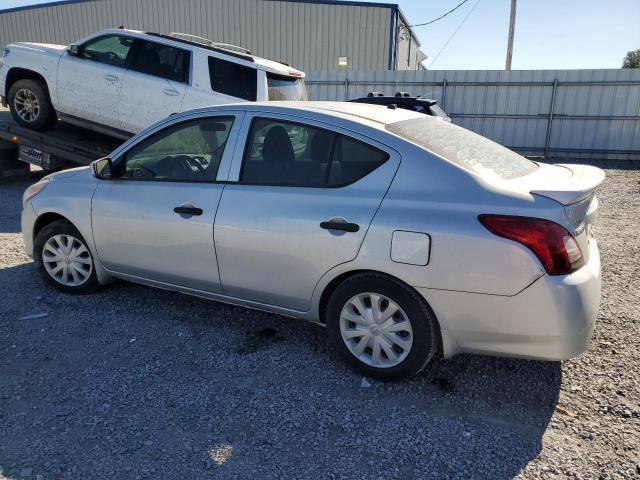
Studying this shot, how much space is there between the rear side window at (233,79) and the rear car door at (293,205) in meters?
3.99

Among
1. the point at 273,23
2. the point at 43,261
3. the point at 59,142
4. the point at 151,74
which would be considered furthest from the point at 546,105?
the point at 43,261

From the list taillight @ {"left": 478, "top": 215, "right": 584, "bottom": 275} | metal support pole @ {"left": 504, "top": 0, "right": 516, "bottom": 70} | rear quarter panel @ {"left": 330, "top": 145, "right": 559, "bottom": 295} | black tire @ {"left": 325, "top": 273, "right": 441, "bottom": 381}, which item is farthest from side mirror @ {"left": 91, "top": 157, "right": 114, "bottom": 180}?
metal support pole @ {"left": 504, "top": 0, "right": 516, "bottom": 70}

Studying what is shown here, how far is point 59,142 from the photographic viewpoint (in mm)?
7738

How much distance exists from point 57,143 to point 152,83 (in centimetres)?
175

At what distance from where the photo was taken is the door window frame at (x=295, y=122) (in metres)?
3.05

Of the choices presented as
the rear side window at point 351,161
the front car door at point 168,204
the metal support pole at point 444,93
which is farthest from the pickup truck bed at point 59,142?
the metal support pole at point 444,93

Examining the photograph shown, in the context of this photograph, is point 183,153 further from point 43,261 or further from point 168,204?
point 43,261

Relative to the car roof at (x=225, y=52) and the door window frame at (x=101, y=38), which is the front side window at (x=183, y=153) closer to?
the car roof at (x=225, y=52)

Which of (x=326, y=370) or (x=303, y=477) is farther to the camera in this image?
(x=326, y=370)

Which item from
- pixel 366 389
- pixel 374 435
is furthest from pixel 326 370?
pixel 374 435

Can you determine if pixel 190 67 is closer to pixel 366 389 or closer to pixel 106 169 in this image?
pixel 106 169

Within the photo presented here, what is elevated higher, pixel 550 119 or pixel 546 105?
pixel 546 105

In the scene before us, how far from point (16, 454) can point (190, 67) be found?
5.95 metres

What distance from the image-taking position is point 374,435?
2.71 meters
